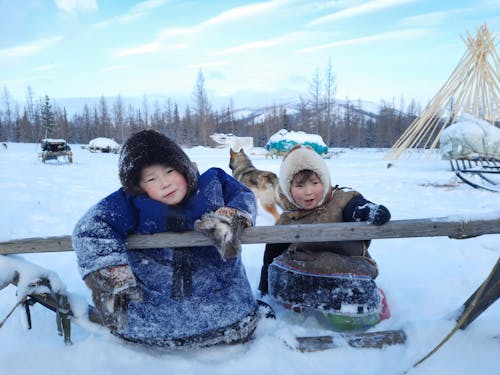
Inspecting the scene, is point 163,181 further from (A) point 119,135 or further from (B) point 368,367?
(A) point 119,135

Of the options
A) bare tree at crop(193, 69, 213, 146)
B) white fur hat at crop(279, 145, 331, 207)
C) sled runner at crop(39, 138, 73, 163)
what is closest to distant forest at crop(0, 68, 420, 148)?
bare tree at crop(193, 69, 213, 146)

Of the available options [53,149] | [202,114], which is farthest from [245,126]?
[53,149]

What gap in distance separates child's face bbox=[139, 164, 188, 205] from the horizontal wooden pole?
20 centimetres

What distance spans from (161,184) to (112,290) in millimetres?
557

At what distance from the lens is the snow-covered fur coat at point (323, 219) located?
2.02 m

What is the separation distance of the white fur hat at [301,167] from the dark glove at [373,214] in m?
0.28

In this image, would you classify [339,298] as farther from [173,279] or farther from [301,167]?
[173,279]

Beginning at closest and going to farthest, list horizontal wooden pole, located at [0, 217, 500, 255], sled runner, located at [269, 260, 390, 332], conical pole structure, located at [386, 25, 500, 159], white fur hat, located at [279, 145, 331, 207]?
horizontal wooden pole, located at [0, 217, 500, 255] → sled runner, located at [269, 260, 390, 332] → white fur hat, located at [279, 145, 331, 207] → conical pole structure, located at [386, 25, 500, 159]

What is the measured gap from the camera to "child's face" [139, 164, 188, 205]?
5.72 ft

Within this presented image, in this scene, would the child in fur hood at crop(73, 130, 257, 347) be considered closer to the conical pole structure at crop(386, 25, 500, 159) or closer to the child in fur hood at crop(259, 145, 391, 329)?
the child in fur hood at crop(259, 145, 391, 329)

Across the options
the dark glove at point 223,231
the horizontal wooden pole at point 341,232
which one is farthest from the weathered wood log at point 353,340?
the dark glove at point 223,231

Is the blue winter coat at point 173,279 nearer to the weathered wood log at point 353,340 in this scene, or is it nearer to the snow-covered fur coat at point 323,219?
the weathered wood log at point 353,340

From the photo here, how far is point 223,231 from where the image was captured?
1534 millimetres

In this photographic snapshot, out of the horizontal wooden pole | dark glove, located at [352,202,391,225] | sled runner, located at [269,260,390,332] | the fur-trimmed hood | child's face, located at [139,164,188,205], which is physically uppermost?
the fur-trimmed hood
